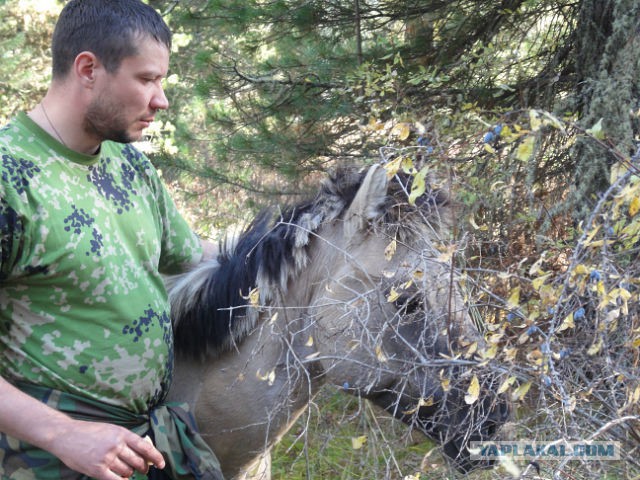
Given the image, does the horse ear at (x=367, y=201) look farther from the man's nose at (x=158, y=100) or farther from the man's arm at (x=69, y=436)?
the man's arm at (x=69, y=436)

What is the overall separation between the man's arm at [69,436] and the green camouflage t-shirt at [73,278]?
21cm

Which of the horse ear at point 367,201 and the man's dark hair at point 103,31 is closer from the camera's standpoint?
the man's dark hair at point 103,31

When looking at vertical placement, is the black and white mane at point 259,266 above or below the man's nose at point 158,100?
below

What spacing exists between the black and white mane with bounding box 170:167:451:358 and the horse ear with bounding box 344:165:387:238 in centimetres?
2

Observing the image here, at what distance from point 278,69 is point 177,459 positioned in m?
3.26

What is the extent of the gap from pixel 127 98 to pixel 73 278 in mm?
552

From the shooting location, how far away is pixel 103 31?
217 centimetres

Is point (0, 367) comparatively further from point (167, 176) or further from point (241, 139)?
point (167, 176)

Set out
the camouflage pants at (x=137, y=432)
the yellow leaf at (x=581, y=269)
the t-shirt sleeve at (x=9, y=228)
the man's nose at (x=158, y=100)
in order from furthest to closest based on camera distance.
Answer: the man's nose at (x=158, y=100) → the camouflage pants at (x=137, y=432) → the t-shirt sleeve at (x=9, y=228) → the yellow leaf at (x=581, y=269)

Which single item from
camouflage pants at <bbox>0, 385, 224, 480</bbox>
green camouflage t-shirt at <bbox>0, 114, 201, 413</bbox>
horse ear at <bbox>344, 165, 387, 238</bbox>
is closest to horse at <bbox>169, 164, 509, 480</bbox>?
horse ear at <bbox>344, 165, 387, 238</bbox>

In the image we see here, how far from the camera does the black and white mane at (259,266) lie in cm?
274

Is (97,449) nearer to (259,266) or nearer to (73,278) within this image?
(73,278)

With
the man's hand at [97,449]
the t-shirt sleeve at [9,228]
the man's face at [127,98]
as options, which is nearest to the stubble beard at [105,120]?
the man's face at [127,98]

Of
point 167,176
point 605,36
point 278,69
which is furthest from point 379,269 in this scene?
point 167,176
